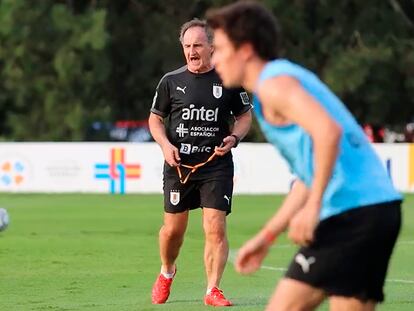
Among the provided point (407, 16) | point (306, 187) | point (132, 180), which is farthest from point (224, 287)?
point (407, 16)

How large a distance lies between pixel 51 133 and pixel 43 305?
32221mm

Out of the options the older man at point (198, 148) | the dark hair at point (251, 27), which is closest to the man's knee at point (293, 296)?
the dark hair at point (251, 27)

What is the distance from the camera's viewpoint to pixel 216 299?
10156 mm

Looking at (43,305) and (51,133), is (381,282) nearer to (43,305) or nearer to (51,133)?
(43,305)

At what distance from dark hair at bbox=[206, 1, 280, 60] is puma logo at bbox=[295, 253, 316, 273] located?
902 mm

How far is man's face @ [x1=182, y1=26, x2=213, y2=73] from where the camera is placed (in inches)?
401

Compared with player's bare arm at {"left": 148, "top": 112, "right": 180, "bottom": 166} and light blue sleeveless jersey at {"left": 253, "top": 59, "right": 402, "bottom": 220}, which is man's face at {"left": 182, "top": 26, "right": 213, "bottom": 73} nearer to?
player's bare arm at {"left": 148, "top": 112, "right": 180, "bottom": 166}

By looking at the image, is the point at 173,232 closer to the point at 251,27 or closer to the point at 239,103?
the point at 239,103

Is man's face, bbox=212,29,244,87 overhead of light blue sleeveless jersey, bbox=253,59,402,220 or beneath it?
overhead

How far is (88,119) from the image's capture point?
41.9 metres

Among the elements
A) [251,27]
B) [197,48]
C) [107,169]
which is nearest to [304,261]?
[251,27]

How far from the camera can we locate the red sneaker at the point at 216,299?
10117 mm

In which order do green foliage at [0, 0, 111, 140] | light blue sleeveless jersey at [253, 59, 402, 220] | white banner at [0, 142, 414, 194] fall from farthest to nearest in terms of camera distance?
green foliage at [0, 0, 111, 140]
white banner at [0, 142, 414, 194]
light blue sleeveless jersey at [253, 59, 402, 220]

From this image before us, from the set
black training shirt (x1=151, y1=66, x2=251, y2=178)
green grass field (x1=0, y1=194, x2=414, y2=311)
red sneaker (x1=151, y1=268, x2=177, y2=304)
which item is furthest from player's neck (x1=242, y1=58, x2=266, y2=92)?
red sneaker (x1=151, y1=268, x2=177, y2=304)
